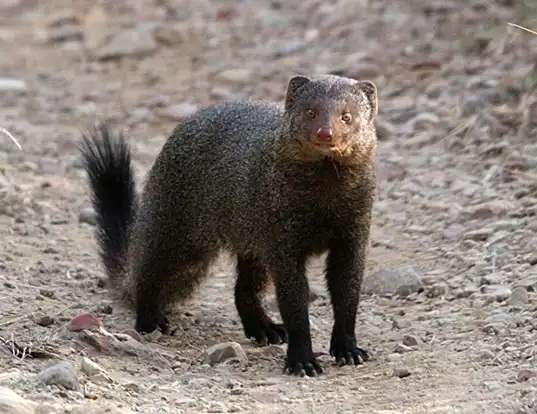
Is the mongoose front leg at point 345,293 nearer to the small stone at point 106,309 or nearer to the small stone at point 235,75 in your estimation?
the small stone at point 106,309

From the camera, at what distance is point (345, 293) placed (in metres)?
4.31

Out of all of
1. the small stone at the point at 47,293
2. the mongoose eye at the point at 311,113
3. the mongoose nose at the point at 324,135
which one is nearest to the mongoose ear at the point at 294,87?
the mongoose eye at the point at 311,113

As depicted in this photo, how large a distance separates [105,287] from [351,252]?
1280mm

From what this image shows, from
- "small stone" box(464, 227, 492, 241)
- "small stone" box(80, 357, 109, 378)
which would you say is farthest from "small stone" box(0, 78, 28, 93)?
"small stone" box(80, 357, 109, 378)

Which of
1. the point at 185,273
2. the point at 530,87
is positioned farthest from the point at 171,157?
A: the point at 530,87

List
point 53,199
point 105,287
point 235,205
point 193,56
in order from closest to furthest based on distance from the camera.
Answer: point 235,205 < point 105,287 < point 53,199 < point 193,56

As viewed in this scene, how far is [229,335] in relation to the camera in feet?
15.8

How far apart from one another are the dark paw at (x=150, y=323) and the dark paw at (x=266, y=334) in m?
0.30

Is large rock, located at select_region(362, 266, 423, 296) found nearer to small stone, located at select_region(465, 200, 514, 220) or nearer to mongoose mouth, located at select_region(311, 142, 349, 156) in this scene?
small stone, located at select_region(465, 200, 514, 220)

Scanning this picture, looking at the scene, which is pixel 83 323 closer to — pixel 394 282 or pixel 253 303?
pixel 253 303

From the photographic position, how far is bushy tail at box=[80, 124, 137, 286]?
4.96m

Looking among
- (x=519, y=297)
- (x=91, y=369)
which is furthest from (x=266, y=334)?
(x=91, y=369)

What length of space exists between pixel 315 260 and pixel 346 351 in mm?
894

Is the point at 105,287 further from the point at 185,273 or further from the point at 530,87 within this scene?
the point at 530,87
